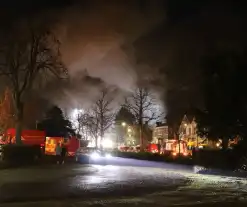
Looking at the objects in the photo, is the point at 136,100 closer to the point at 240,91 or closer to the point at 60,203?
the point at 240,91

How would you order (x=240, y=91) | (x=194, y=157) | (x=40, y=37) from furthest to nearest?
(x=40, y=37)
(x=194, y=157)
(x=240, y=91)

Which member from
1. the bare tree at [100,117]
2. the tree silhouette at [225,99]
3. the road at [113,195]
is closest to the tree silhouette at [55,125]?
the bare tree at [100,117]

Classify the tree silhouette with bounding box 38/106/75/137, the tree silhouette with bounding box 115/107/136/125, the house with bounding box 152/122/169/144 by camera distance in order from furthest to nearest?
the house with bounding box 152/122/169/144
the tree silhouette with bounding box 38/106/75/137
the tree silhouette with bounding box 115/107/136/125

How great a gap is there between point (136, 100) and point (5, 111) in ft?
68.0

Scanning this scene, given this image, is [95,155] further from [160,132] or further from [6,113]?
[160,132]

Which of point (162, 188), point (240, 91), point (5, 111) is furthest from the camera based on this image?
point (5, 111)

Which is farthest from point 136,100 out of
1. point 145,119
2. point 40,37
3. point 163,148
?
point 40,37

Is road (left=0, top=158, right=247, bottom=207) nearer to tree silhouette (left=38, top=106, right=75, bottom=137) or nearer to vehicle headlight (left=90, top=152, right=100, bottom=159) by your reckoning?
vehicle headlight (left=90, top=152, right=100, bottom=159)

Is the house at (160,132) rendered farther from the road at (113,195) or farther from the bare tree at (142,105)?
the road at (113,195)

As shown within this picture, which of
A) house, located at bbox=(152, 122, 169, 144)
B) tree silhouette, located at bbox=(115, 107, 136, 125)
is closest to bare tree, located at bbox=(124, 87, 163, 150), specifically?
tree silhouette, located at bbox=(115, 107, 136, 125)

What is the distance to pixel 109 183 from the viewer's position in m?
20.9

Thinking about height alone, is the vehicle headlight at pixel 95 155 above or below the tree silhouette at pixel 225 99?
below

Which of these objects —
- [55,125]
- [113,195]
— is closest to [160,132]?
[55,125]

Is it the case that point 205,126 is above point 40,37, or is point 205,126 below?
below
